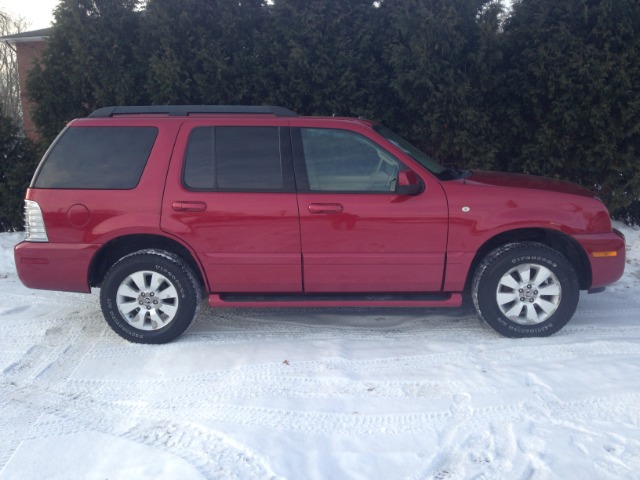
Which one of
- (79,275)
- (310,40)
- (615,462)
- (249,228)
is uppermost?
(310,40)

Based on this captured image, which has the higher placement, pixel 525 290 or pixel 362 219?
pixel 362 219

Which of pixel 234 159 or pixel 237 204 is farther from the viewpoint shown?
pixel 234 159

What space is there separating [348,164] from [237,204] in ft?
3.12

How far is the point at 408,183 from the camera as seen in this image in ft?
16.2

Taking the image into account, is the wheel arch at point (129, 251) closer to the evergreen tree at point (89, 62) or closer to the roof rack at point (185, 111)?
the roof rack at point (185, 111)

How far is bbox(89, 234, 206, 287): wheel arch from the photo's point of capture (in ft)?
17.1

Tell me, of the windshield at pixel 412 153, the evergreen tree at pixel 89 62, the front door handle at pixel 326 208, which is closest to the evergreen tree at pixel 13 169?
the evergreen tree at pixel 89 62

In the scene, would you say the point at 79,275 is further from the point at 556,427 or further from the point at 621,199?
the point at 621,199

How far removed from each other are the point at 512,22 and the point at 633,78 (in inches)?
62.5

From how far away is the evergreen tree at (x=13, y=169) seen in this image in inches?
341

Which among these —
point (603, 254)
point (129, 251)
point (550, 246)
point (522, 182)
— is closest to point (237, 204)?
point (129, 251)

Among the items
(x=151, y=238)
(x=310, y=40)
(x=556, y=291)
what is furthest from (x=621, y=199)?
(x=151, y=238)

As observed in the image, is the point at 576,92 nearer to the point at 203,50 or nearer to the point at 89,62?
the point at 203,50

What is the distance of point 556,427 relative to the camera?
149 inches
